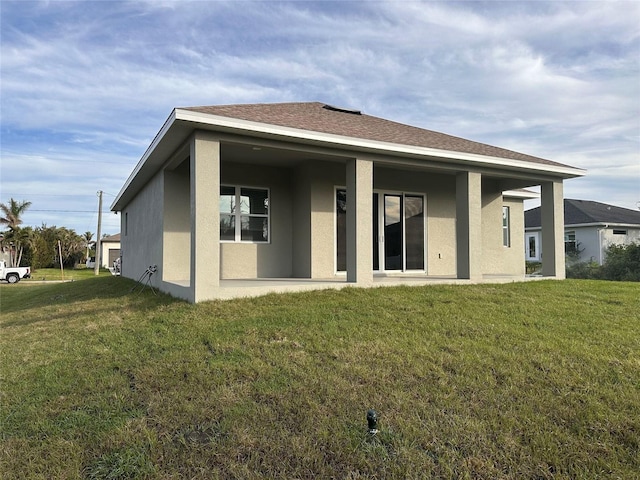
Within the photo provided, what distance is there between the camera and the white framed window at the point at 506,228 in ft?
45.9

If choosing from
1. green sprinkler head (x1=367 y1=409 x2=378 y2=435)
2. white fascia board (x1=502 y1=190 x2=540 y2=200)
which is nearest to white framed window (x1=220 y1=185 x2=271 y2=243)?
green sprinkler head (x1=367 y1=409 x2=378 y2=435)

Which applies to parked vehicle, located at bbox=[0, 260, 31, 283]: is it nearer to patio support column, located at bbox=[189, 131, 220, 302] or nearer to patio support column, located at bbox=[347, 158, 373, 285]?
patio support column, located at bbox=[189, 131, 220, 302]

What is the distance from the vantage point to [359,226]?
8.38 meters

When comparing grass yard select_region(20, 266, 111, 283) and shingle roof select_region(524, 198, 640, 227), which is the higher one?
shingle roof select_region(524, 198, 640, 227)

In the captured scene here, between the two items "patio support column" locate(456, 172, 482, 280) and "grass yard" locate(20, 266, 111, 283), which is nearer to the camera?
"patio support column" locate(456, 172, 482, 280)

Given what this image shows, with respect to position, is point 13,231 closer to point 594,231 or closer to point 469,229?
point 469,229

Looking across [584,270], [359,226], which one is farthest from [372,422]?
[584,270]

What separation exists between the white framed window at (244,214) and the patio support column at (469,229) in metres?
4.43

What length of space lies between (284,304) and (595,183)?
90.8ft

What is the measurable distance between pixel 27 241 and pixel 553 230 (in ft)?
129

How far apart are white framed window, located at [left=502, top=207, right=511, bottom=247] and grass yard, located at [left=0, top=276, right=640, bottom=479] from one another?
7.35 meters

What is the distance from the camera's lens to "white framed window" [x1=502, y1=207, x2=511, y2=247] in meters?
14.0

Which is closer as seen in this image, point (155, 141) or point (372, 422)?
point (372, 422)

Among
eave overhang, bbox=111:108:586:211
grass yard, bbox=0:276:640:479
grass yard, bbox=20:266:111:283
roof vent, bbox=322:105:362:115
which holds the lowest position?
grass yard, bbox=20:266:111:283
